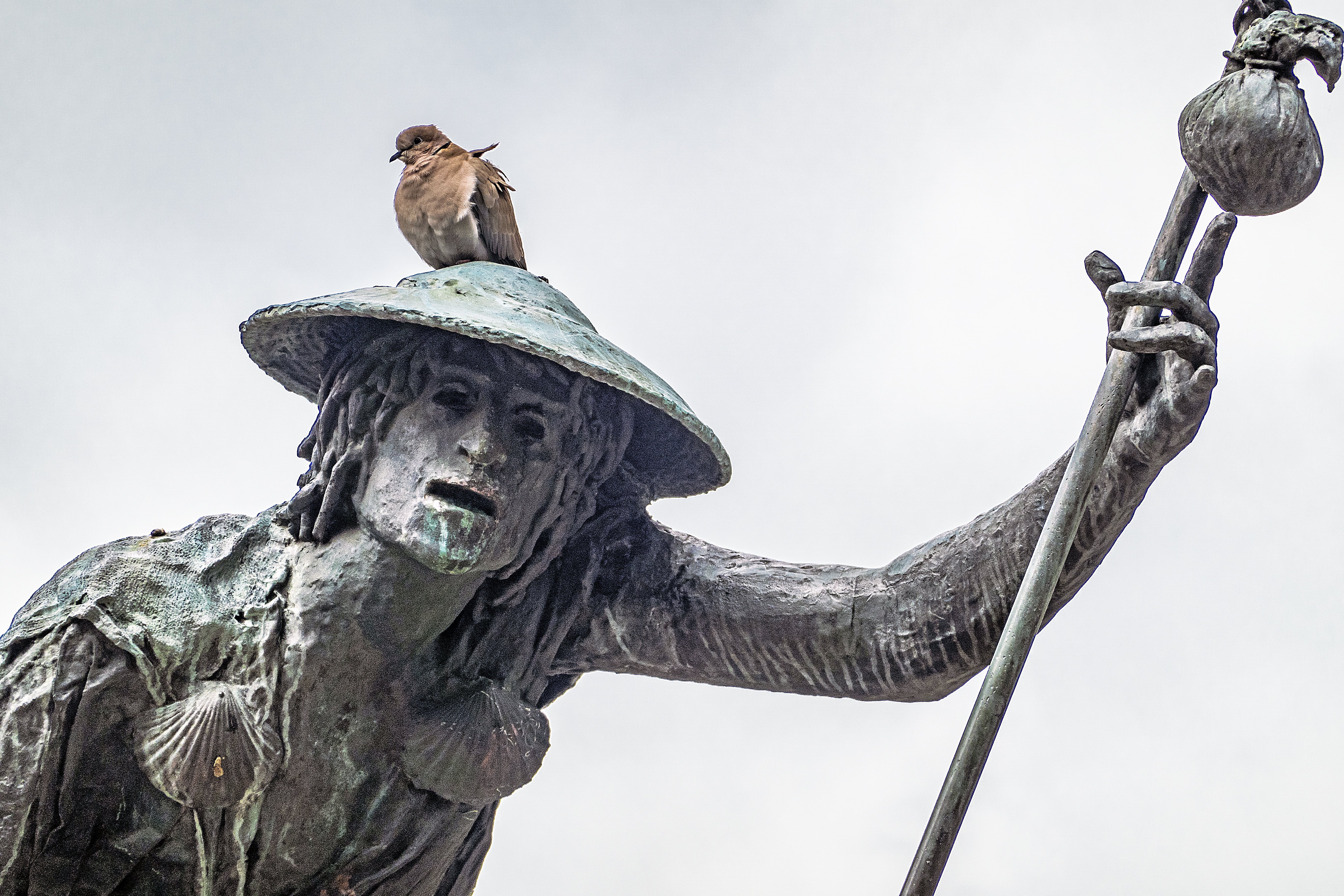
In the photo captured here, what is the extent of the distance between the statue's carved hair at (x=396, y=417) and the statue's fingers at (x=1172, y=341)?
0.99m

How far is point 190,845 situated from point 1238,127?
2017 millimetres

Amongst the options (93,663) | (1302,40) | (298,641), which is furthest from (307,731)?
(1302,40)

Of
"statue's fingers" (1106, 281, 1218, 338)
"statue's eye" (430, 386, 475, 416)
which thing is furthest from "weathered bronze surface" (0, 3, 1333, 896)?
"statue's fingers" (1106, 281, 1218, 338)

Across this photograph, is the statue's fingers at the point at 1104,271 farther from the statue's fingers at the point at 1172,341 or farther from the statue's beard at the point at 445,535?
the statue's beard at the point at 445,535

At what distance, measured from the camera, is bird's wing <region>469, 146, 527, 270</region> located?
3.12m

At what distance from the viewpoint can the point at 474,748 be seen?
111 inches

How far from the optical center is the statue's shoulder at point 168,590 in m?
2.66

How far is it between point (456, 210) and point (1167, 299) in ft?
4.70

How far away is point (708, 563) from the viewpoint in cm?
307

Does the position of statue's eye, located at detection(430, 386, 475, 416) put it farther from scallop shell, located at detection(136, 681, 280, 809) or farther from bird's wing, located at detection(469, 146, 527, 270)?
scallop shell, located at detection(136, 681, 280, 809)

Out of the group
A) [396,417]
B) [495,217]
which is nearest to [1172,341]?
[396,417]

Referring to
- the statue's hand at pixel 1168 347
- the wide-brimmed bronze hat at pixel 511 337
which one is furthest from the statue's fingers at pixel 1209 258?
the wide-brimmed bronze hat at pixel 511 337

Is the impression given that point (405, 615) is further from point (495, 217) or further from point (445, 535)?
point (495, 217)

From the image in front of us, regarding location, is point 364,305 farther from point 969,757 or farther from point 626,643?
point 969,757
